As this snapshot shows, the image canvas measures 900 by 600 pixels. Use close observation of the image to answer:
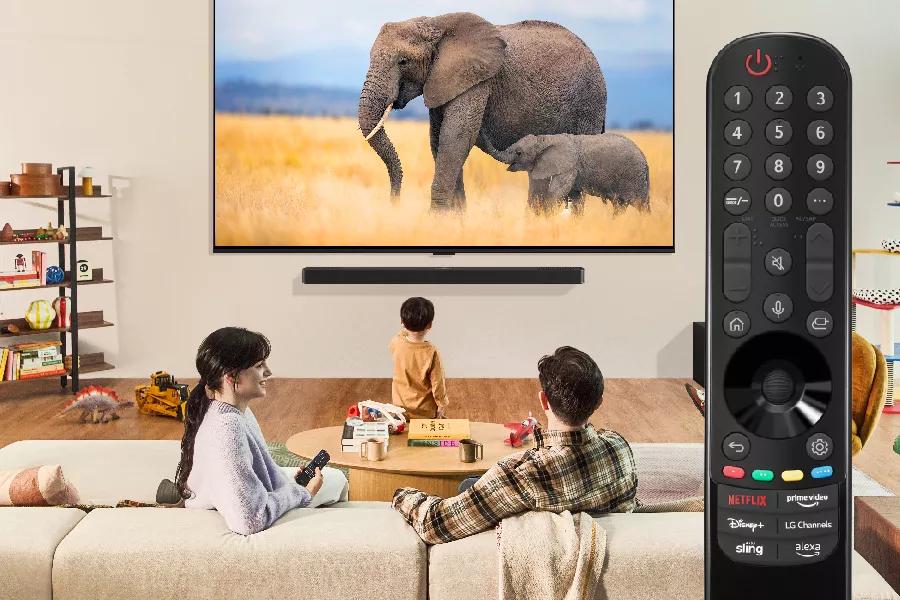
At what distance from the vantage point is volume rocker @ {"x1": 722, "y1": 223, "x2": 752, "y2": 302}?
75 centimetres

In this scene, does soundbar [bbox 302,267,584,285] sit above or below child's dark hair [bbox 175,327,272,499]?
above

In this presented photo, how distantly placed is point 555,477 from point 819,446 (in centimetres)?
126

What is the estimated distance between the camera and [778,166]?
744 mm

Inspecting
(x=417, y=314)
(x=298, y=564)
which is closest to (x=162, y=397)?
(x=417, y=314)

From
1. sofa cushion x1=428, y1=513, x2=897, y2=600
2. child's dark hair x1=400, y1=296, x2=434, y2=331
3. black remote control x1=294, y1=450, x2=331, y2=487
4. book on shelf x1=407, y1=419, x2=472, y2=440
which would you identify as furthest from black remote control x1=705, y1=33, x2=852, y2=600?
child's dark hair x1=400, y1=296, x2=434, y2=331

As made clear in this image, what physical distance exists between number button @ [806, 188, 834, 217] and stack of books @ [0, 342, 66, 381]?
5755 millimetres

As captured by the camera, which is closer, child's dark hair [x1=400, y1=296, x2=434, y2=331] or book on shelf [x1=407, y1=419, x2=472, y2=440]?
book on shelf [x1=407, y1=419, x2=472, y2=440]

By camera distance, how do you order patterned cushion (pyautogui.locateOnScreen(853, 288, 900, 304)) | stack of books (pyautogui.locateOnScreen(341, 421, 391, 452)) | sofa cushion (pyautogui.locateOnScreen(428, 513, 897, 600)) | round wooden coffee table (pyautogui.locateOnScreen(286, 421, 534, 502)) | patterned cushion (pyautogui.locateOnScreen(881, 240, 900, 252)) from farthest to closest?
patterned cushion (pyautogui.locateOnScreen(881, 240, 900, 252)) → patterned cushion (pyautogui.locateOnScreen(853, 288, 900, 304)) → stack of books (pyautogui.locateOnScreen(341, 421, 391, 452)) → round wooden coffee table (pyautogui.locateOnScreen(286, 421, 534, 502)) → sofa cushion (pyautogui.locateOnScreen(428, 513, 897, 600))

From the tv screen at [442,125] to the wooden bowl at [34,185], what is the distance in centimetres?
96

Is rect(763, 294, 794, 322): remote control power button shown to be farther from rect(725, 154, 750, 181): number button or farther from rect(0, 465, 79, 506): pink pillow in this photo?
rect(0, 465, 79, 506): pink pillow

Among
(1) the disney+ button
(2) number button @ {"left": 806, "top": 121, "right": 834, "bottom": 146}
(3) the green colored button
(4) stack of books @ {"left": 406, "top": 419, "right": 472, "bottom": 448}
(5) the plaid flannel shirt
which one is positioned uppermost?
(2) number button @ {"left": 806, "top": 121, "right": 834, "bottom": 146}

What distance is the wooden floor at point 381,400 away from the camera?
16.6 feet

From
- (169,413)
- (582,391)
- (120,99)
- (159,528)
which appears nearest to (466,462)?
(582,391)

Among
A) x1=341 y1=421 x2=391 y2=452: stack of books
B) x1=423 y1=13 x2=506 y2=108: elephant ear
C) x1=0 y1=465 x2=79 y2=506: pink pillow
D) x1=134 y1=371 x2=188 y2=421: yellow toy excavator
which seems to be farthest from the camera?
x1=423 y1=13 x2=506 y2=108: elephant ear
